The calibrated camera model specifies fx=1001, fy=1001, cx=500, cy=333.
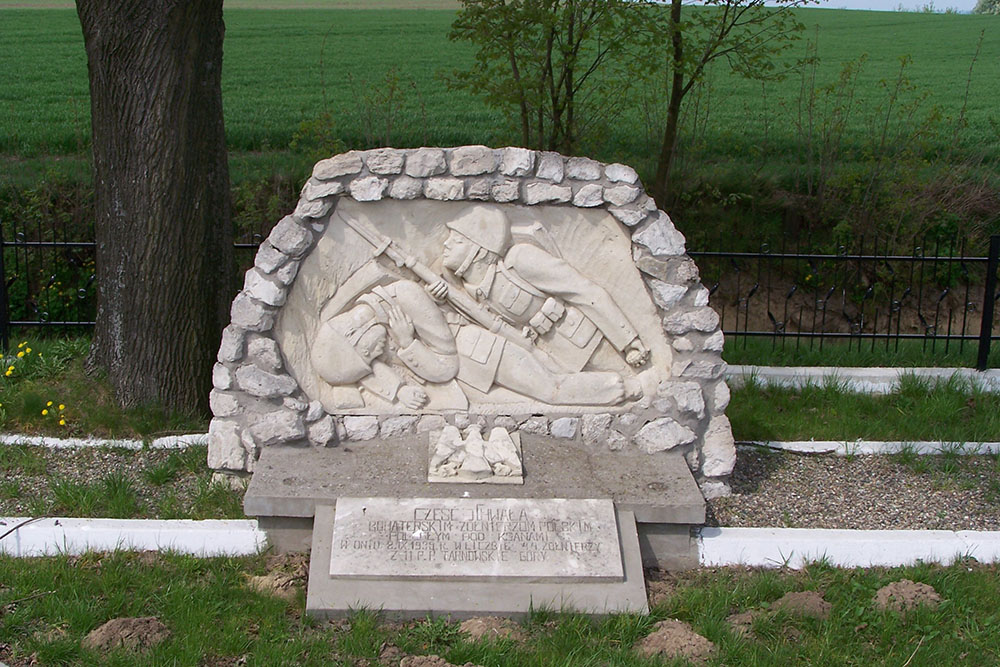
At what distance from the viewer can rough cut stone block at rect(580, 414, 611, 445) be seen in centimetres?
536

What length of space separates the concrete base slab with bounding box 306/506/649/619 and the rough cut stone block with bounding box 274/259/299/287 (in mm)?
1505

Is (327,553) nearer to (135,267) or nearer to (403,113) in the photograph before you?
(135,267)

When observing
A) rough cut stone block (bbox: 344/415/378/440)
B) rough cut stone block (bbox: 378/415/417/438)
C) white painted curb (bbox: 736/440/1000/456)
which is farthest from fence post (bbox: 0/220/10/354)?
white painted curb (bbox: 736/440/1000/456)

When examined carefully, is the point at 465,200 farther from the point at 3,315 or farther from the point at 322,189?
the point at 3,315

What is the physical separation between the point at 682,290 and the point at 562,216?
734mm

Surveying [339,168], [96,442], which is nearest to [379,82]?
[96,442]

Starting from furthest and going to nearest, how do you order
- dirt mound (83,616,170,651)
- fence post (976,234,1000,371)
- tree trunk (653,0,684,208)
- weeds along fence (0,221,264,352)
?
weeds along fence (0,221,264,352), tree trunk (653,0,684,208), fence post (976,234,1000,371), dirt mound (83,616,170,651)

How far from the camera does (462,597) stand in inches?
170

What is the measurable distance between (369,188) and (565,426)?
163 cm

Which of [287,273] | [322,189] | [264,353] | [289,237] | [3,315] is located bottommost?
[3,315]

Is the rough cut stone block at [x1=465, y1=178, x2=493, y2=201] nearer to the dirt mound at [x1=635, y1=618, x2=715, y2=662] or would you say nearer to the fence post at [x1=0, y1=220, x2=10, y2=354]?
the dirt mound at [x1=635, y1=618, x2=715, y2=662]

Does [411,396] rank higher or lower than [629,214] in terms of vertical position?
lower

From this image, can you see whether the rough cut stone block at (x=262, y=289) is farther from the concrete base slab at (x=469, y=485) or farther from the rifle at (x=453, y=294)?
the concrete base slab at (x=469, y=485)

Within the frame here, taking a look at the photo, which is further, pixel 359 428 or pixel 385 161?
pixel 359 428
